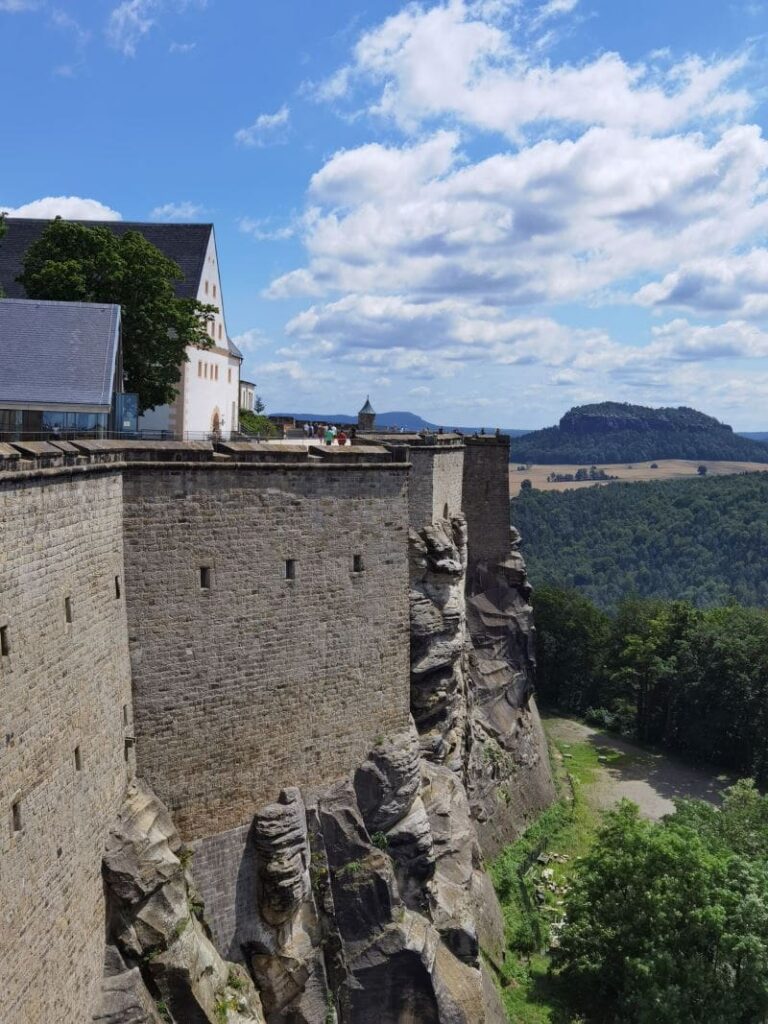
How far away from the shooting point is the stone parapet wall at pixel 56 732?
48.5ft

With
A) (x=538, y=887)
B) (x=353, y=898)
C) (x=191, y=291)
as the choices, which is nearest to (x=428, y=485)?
(x=191, y=291)

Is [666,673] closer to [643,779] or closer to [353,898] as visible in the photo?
[643,779]

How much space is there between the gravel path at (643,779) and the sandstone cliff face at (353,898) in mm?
22838

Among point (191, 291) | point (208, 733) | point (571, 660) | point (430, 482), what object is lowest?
point (571, 660)

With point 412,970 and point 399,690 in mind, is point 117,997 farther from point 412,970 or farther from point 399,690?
point 399,690

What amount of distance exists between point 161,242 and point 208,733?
29765mm

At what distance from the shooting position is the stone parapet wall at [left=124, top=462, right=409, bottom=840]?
69.6 feet

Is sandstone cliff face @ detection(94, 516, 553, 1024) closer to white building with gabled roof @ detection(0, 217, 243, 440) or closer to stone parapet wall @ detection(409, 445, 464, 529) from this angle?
stone parapet wall @ detection(409, 445, 464, 529)

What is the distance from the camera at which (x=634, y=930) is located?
92.4 ft

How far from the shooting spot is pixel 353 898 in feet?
77.6

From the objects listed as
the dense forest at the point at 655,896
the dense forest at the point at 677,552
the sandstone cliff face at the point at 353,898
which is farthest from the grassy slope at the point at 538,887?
the dense forest at the point at 677,552

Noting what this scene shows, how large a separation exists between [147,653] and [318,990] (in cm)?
951

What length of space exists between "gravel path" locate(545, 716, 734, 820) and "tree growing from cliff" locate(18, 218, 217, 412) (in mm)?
36498

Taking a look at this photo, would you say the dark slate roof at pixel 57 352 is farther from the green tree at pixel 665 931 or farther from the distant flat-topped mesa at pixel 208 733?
the green tree at pixel 665 931
